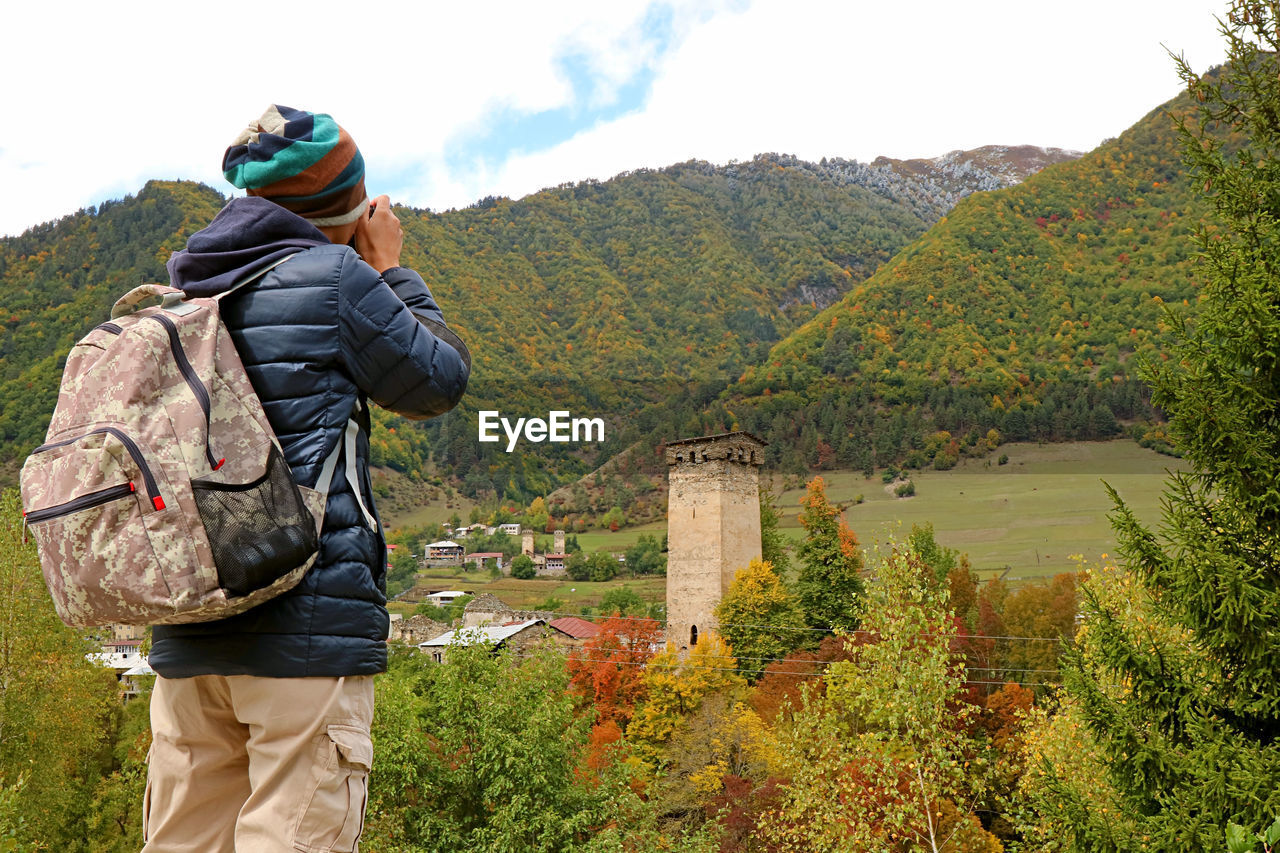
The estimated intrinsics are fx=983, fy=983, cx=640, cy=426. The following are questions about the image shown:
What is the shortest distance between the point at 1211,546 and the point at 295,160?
830 centimetres

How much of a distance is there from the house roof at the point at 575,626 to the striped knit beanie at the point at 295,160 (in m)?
42.2

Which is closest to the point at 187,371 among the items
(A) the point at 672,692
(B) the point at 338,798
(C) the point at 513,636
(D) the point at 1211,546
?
(B) the point at 338,798

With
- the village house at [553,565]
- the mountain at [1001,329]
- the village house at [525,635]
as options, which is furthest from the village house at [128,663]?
Result: the mountain at [1001,329]

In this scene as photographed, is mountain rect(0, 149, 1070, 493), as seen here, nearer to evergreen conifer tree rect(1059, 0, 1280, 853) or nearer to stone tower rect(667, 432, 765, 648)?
stone tower rect(667, 432, 765, 648)

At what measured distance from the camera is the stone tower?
3959 cm

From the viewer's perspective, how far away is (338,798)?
1.93 meters

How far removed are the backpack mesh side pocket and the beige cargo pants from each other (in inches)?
10.1

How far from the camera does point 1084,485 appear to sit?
72.6 m

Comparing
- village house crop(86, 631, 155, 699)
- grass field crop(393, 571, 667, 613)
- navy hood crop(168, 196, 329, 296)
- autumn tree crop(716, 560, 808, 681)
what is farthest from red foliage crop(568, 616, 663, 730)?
navy hood crop(168, 196, 329, 296)

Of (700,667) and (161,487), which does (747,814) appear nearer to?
(700,667)

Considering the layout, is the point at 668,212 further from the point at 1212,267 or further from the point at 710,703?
the point at 1212,267

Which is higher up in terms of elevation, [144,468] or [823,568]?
[144,468]

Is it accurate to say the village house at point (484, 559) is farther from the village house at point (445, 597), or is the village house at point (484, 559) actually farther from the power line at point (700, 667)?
the power line at point (700, 667)

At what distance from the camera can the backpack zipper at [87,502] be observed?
170 cm
